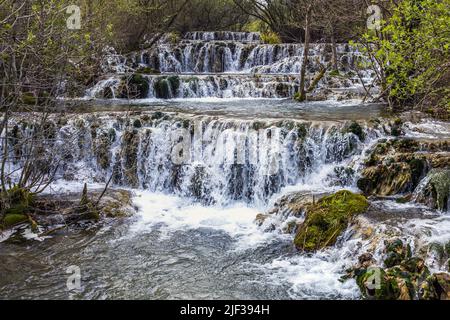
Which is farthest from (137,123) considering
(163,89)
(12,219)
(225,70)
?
→ (225,70)

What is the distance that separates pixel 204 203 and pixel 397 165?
435cm

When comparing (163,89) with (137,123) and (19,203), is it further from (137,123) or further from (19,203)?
(19,203)

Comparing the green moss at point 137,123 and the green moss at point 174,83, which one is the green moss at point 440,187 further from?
the green moss at point 174,83

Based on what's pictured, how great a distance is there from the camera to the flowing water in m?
6.68

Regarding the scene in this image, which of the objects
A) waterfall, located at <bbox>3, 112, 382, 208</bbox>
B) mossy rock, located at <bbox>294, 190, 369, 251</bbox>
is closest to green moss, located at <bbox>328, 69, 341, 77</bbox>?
waterfall, located at <bbox>3, 112, 382, 208</bbox>

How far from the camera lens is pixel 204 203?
1055cm

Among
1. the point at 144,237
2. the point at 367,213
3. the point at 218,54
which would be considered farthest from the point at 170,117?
the point at 218,54

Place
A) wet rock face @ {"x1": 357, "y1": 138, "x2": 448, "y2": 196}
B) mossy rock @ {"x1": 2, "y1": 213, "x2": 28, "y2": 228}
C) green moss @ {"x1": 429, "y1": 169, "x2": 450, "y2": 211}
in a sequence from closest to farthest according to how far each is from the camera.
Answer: green moss @ {"x1": 429, "y1": 169, "x2": 450, "y2": 211} < mossy rock @ {"x1": 2, "y1": 213, "x2": 28, "y2": 228} < wet rock face @ {"x1": 357, "y1": 138, "x2": 448, "y2": 196}

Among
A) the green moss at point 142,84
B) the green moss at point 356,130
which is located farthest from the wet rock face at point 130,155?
the green moss at point 142,84

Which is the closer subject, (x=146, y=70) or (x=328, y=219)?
(x=328, y=219)

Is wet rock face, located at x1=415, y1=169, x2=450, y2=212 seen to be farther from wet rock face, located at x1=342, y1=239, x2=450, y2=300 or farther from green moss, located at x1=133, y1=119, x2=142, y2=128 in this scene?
green moss, located at x1=133, y1=119, x2=142, y2=128

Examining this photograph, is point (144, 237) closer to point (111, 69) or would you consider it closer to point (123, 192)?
point (123, 192)

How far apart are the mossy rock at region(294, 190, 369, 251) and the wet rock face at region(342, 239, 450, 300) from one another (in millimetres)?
1093

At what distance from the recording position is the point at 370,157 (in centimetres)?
985
